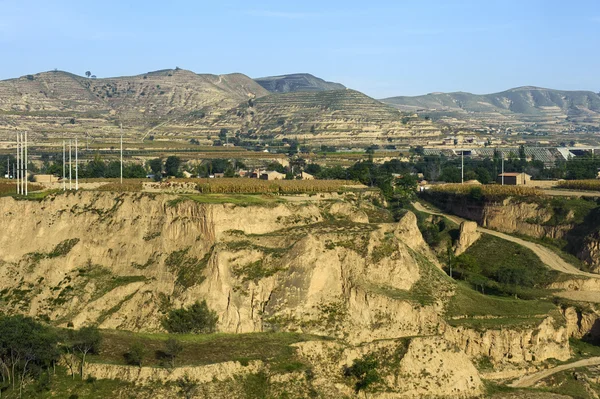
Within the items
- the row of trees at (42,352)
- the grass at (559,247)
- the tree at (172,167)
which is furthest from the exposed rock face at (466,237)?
the tree at (172,167)

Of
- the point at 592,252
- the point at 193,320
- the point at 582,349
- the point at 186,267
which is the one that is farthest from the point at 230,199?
the point at 592,252

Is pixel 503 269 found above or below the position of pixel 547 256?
below

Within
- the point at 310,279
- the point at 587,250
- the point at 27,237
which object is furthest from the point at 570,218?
the point at 27,237

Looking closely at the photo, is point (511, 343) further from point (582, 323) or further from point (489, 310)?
point (582, 323)

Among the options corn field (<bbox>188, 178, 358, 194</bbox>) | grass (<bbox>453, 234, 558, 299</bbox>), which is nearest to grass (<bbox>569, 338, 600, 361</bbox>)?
grass (<bbox>453, 234, 558, 299</bbox>)

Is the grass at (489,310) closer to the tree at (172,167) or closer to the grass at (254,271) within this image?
the grass at (254,271)

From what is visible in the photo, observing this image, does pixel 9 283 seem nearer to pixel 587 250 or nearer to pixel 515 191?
pixel 587 250
